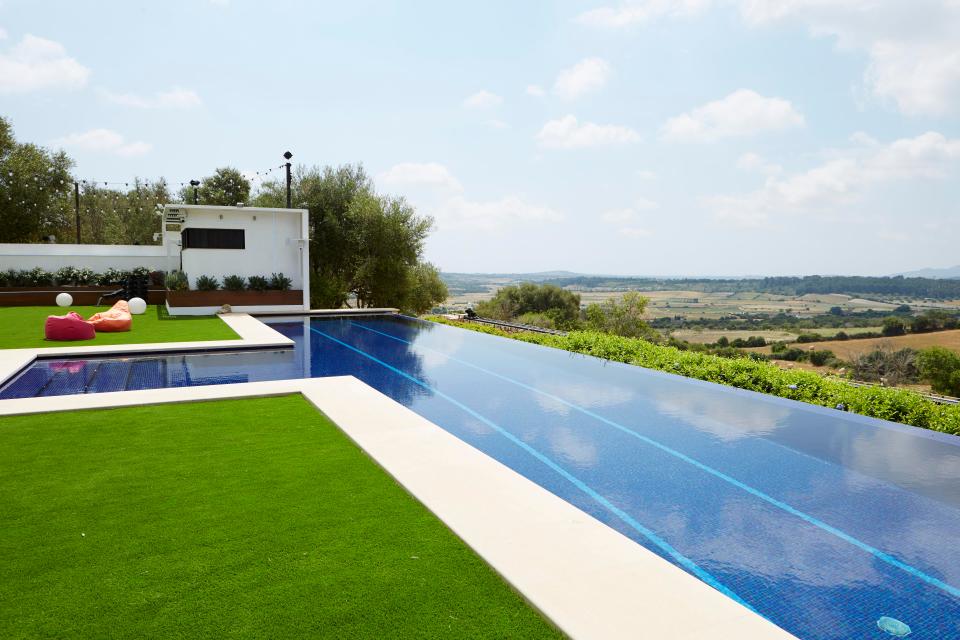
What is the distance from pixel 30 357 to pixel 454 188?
2713 centimetres

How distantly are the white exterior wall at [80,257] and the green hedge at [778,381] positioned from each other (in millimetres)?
16654

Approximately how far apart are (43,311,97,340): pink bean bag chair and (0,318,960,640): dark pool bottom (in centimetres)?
216

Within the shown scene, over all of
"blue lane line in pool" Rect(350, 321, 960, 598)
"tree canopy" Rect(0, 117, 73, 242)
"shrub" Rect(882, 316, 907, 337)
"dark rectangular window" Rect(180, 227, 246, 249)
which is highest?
"tree canopy" Rect(0, 117, 73, 242)

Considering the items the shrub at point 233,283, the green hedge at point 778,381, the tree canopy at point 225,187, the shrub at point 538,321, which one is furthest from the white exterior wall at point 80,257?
the green hedge at point 778,381

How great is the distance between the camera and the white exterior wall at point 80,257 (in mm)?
20609

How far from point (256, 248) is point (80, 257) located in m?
7.40

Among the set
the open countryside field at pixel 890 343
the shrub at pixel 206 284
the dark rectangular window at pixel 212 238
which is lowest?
the open countryside field at pixel 890 343

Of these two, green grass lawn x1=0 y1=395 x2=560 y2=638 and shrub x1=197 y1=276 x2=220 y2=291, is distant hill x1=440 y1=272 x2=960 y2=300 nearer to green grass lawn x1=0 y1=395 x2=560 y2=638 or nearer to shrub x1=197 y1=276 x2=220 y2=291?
shrub x1=197 y1=276 x2=220 y2=291

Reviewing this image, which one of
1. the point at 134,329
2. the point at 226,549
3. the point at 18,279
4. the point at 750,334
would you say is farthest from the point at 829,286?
the point at 18,279

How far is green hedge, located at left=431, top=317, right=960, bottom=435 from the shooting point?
7125 millimetres

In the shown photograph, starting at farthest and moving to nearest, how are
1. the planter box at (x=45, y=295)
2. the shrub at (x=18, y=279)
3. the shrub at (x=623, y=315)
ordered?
the shrub at (x=623, y=315) < the shrub at (x=18, y=279) < the planter box at (x=45, y=295)

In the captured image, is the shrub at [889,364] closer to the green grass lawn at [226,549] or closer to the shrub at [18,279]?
the green grass lawn at [226,549]

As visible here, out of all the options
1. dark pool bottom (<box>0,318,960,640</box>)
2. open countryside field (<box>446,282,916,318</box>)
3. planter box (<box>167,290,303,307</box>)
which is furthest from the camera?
open countryside field (<box>446,282,916,318</box>)

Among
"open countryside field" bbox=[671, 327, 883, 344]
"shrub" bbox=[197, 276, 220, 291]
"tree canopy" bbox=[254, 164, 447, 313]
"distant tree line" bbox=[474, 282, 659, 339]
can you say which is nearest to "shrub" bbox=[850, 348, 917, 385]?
"open countryside field" bbox=[671, 327, 883, 344]
